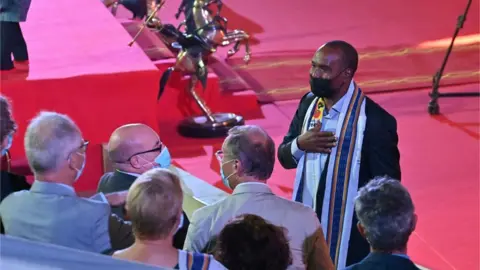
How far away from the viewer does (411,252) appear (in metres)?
4.59

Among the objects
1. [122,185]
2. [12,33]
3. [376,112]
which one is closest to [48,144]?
[122,185]

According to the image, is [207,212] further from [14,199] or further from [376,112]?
[376,112]

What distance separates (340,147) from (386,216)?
0.92 meters

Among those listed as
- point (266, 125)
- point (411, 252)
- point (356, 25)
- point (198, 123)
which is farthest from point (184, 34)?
point (356, 25)

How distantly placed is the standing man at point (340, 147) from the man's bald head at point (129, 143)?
0.63 metres

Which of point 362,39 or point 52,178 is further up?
point 52,178

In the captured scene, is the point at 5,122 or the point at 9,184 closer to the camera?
the point at 5,122

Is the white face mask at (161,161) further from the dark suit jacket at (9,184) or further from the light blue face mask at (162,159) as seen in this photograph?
the dark suit jacket at (9,184)

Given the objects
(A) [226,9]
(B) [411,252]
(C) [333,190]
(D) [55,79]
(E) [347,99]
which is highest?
(E) [347,99]

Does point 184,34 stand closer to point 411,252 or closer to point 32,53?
point 32,53

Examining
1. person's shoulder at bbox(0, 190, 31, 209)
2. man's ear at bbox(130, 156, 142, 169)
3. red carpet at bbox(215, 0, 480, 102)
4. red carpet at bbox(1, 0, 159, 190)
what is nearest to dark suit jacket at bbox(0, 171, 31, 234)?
person's shoulder at bbox(0, 190, 31, 209)

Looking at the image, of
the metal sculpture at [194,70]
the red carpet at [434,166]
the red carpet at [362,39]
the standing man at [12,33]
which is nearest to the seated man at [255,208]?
the red carpet at [434,166]

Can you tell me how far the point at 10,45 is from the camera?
5211 mm

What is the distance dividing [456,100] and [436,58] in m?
1.18
